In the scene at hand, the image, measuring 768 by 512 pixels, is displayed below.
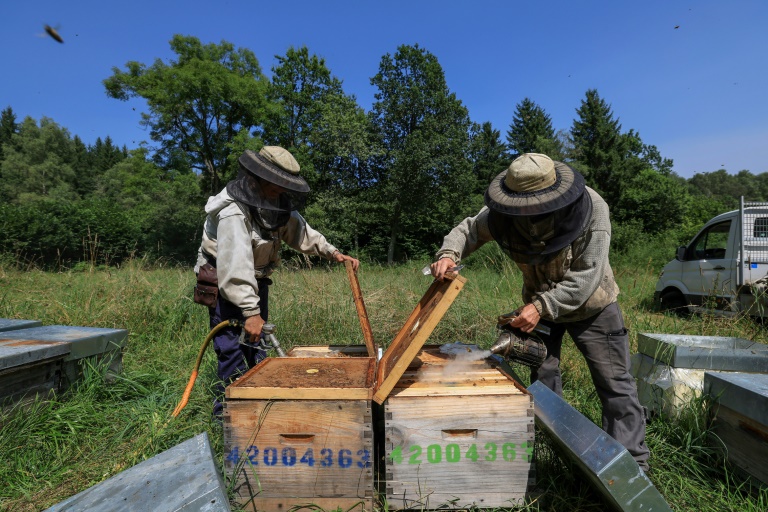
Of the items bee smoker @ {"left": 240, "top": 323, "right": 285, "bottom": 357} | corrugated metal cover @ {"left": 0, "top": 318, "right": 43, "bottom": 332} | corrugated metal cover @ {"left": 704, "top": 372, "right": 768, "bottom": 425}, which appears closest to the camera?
corrugated metal cover @ {"left": 704, "top": 372, "right": 768, "bottom": 425}

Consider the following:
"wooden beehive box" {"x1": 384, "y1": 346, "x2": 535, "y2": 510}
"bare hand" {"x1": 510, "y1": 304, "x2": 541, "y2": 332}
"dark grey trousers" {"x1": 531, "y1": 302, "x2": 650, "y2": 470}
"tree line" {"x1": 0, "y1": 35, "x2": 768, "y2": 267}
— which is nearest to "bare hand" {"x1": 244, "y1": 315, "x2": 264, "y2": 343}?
"wooden beehive box" {"x1": 384, "y1": 346, "x2": 535, "y2": 510}

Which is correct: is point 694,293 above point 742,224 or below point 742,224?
below

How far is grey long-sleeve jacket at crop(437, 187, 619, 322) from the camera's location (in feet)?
7.39

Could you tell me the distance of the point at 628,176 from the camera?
3177 cm

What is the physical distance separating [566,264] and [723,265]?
5301 millimetres

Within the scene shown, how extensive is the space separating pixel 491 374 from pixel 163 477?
4.93 feet

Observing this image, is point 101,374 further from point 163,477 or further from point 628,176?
point 628,176

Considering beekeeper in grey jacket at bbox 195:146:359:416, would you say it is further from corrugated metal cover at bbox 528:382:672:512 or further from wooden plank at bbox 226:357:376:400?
corrugated metal cover at bbox 528:382:672:512

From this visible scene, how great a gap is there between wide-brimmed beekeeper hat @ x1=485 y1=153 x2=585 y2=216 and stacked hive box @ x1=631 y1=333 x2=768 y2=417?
4.89 ft

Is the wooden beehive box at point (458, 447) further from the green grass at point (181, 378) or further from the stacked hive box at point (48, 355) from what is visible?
the stacked hive box at point (48, 355)

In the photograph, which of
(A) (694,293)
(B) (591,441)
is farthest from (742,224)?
(B) (591,441)

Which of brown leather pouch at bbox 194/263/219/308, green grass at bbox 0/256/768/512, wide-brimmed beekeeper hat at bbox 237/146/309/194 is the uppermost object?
wide-brimmed beekeeper hat at bbox 237/146/309/194

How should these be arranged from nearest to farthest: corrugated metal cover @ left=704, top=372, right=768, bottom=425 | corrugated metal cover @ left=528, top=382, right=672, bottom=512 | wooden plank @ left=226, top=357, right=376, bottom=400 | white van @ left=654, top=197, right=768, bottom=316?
corrugated metal cover @ left=528, top=382, right=672, bottom=512 < wooden plank @ left=226, top=357, right=376, bottom=400 < corrugated metal cover @ left=704, top=372, right=768, bottom=425 < white van @ left=654, top=197, right=768, bottom=316

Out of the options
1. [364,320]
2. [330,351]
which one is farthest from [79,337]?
[364,320]
